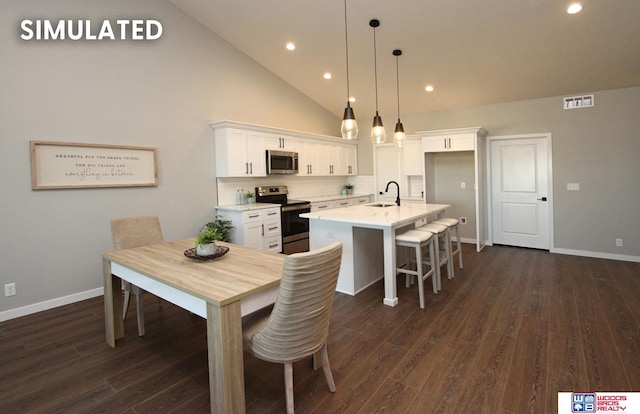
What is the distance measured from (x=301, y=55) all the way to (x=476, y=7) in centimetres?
246

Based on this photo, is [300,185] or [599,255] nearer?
[599,255]

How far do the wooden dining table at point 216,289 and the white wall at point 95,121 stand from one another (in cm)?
139

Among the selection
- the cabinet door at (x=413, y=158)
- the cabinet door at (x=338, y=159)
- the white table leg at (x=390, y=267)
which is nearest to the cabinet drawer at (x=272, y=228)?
the cabinet door at (x=338, y=159)

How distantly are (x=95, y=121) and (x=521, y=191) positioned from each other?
20.8ft

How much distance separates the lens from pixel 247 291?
5.62 ft

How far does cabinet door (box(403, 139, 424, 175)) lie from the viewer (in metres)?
6.33

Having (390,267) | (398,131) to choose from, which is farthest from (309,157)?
(390,267)

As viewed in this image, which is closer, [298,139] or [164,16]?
[164,16]

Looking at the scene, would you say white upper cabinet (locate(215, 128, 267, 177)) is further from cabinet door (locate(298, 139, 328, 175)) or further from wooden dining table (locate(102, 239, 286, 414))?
wooden dining table (locate(102, 239, 286, 414))

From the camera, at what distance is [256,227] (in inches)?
189

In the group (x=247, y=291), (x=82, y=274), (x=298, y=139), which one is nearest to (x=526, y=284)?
(x=247, y=291)

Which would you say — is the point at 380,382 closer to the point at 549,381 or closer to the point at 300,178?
the point at 549,381

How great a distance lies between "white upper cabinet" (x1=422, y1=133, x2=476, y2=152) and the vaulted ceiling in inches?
26.2

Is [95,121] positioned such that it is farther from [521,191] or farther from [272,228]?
[521,191]
